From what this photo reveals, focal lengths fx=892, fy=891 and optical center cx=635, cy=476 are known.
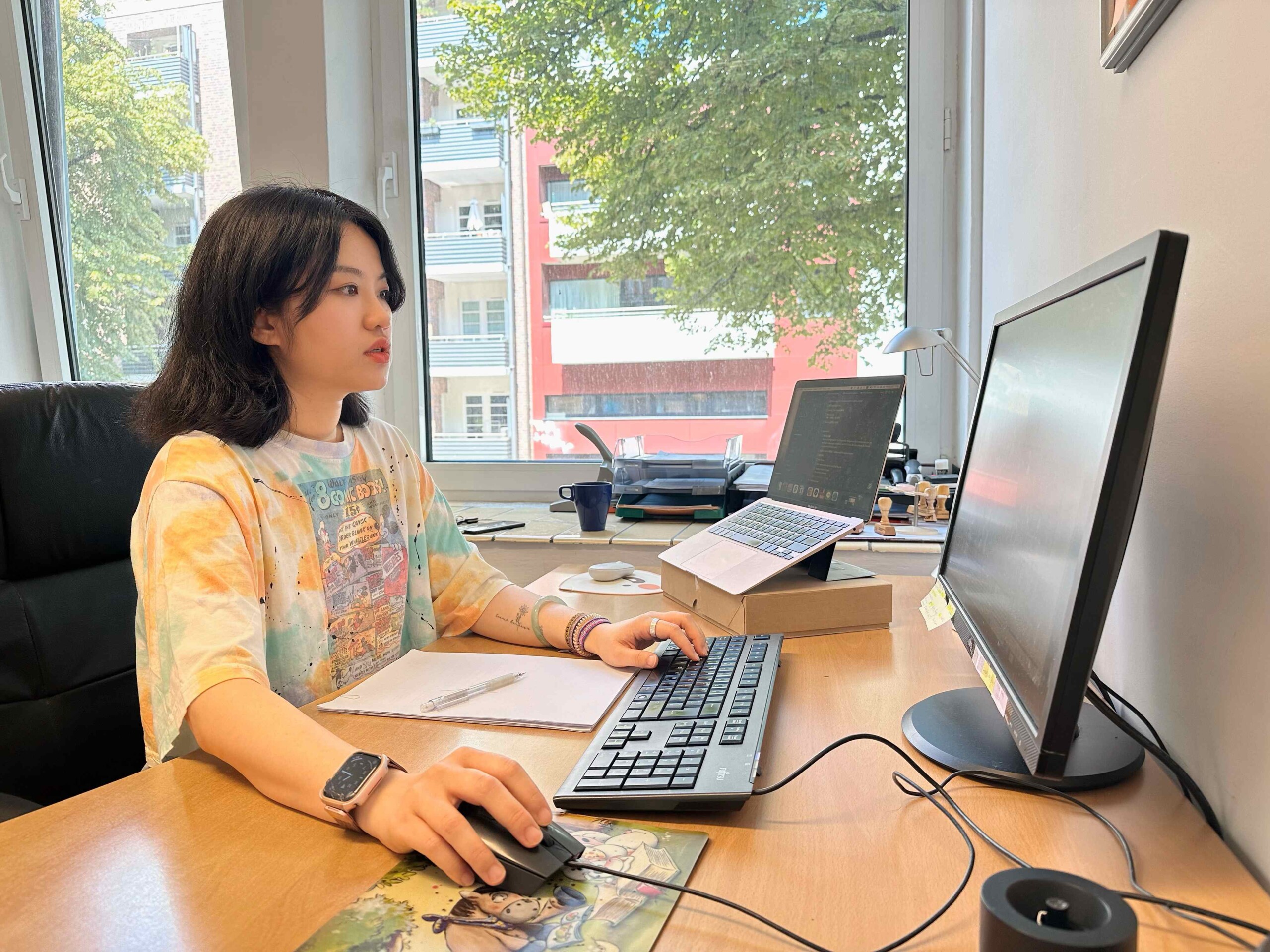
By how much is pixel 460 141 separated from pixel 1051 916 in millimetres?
2493

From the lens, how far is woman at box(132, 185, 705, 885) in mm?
837

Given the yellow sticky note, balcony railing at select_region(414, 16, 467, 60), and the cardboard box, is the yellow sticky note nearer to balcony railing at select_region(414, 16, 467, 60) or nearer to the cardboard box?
the cardboard box

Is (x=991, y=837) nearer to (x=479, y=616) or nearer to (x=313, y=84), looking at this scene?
(x=479, y=616)

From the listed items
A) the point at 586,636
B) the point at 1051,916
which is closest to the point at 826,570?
the point at 586,636

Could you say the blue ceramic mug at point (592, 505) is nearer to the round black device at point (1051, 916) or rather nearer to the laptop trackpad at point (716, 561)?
the laptop trackpad at point (716, 561)

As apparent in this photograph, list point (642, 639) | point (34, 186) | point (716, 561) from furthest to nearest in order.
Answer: point (34, 186) < point (716, 561) < point (642, 639)

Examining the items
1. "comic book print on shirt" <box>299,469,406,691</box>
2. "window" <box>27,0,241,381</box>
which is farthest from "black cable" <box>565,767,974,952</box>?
"window" <box>27,0,241,381</box>

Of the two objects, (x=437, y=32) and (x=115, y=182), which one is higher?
(x=437, y=32)

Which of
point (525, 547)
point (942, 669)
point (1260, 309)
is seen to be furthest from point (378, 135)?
point (1260, 309)

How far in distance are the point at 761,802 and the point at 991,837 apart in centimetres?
16

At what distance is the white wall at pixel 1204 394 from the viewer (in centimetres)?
57

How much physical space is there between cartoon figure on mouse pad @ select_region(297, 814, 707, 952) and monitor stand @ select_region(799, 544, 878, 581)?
2.04 feet

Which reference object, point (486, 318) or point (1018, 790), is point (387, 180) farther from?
point (1018, 790)

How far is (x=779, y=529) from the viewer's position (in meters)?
1.26
